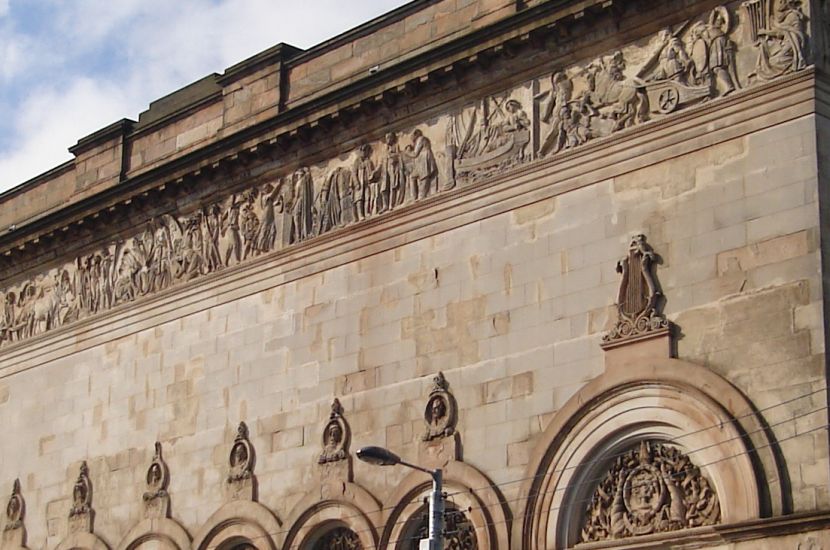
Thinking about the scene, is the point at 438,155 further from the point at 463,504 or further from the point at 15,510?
the point at 15,510

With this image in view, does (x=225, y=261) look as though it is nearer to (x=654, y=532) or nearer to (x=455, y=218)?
(x=455, y=218)

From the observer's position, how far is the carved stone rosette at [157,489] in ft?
97.2

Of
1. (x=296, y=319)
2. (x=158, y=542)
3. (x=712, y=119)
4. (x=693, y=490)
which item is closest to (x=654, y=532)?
(x=693, y=490)

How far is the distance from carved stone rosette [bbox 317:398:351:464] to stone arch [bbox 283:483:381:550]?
483 millimetres

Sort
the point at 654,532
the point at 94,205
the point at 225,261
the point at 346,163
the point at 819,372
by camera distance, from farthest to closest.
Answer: the point at 94,205
the point at 225,261
the point at 346,163
the point at 654,532
the point at 819,372

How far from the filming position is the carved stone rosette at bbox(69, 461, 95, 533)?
3117cm

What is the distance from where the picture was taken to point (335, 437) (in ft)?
87.9

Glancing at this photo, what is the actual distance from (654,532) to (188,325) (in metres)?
11.0

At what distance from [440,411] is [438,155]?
404 cm

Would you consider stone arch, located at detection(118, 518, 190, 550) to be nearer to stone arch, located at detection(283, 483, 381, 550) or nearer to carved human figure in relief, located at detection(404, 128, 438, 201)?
stone arch, located at detection(283, 483, 381, 550)

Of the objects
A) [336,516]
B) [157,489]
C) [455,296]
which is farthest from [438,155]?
[157,489]

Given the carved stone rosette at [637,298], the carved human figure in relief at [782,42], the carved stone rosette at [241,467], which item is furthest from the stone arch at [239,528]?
the carved human figure in relief at [782,42]

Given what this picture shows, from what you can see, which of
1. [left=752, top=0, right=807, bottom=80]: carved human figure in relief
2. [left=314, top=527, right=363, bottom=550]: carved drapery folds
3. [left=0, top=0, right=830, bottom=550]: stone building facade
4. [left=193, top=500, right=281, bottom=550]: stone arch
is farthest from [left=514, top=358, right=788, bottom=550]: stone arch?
[left=193, top=500, right=281, bottom=550]: stone arch

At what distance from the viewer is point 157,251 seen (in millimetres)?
31500
